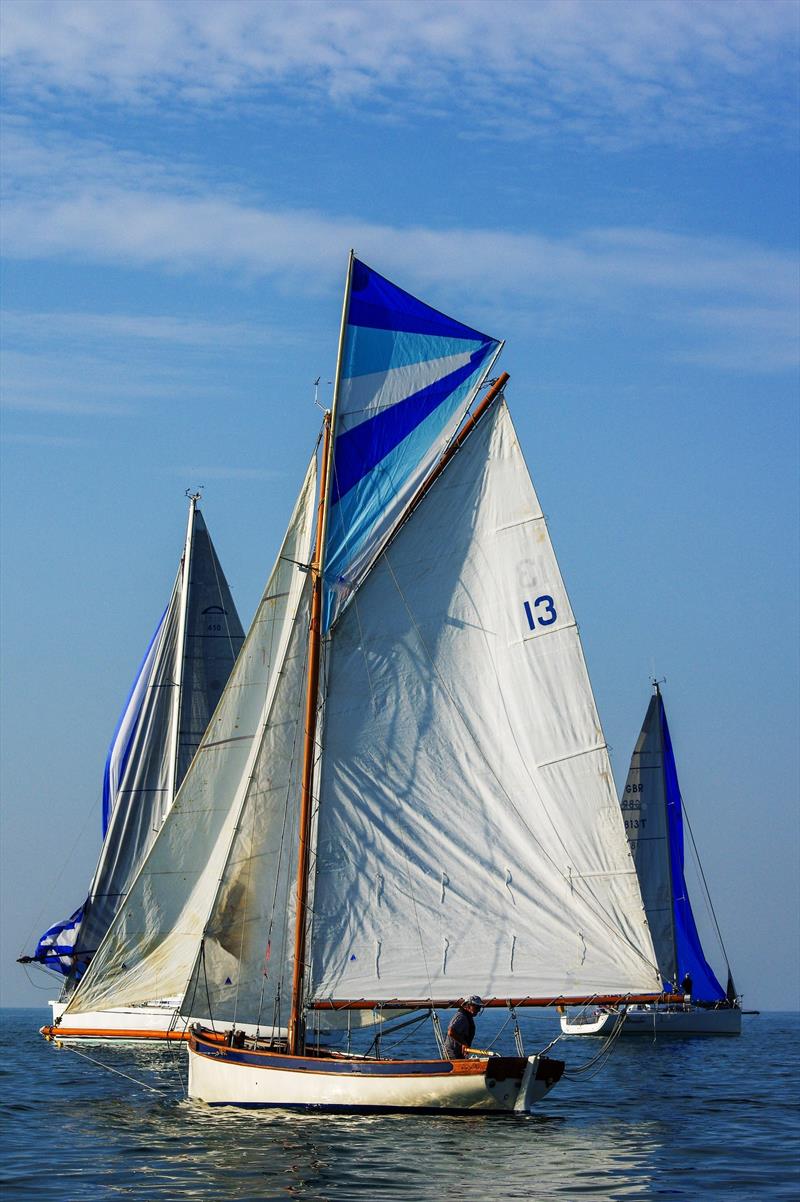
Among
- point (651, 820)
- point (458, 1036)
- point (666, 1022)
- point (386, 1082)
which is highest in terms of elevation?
point (651, 820)

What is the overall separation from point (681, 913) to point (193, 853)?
47.5 m

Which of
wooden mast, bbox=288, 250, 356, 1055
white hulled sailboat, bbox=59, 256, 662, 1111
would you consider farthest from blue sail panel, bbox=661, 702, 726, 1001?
wooden mast, bbox=288, 250, 356, 1055

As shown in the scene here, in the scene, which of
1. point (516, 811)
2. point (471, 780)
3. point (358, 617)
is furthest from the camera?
point (358, 617)

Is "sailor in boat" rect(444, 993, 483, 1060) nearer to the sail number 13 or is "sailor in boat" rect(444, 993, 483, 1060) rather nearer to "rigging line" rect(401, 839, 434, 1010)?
"rigging line" rect(401, 839, 434, 1010)

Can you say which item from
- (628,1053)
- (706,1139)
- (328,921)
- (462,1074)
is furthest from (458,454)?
(628,1053)

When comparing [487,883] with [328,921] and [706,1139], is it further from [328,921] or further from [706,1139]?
[706,1139]

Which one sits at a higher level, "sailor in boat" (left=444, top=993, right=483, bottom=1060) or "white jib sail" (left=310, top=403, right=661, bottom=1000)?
"white jib sail" (left=310, top=403, right=661, bottom=1000)

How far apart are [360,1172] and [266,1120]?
5.33 m

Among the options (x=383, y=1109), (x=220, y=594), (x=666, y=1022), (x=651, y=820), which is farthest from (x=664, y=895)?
(x=383, y=1109)

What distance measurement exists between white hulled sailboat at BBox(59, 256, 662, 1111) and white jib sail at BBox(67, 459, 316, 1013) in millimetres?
69

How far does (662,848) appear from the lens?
3319 inches

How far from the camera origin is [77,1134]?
3762cm

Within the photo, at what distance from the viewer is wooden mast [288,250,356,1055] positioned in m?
38.2

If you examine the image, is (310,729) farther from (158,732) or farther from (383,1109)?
(158,732)
